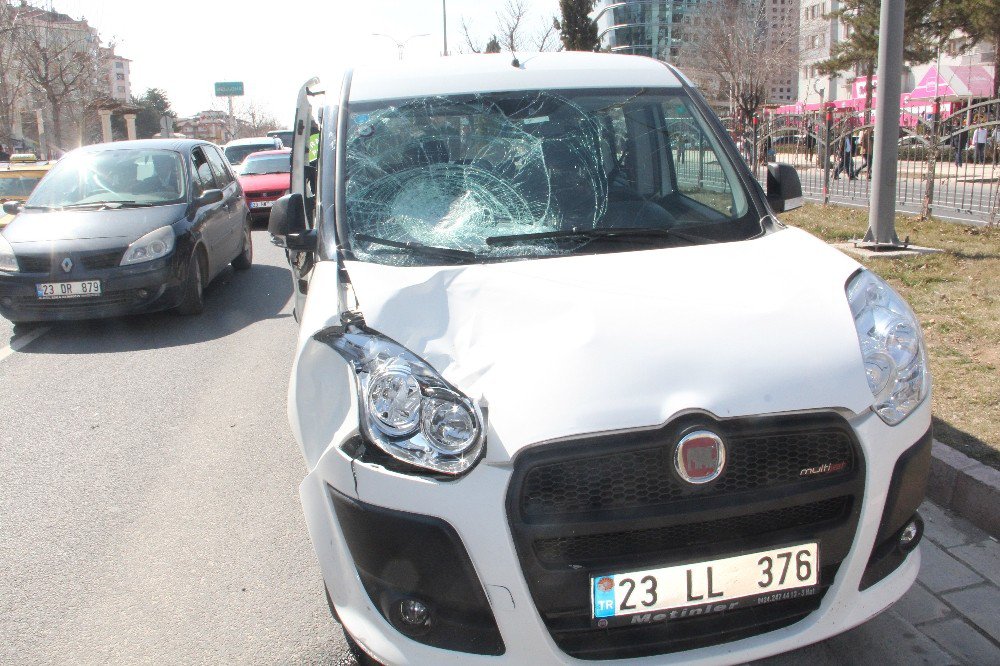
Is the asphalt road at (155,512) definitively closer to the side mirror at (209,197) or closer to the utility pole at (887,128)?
the side mirror at (209,197)

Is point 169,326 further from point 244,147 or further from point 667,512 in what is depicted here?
point 244,147

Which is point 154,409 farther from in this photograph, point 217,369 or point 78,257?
point 78,257

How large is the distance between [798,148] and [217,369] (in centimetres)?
1255

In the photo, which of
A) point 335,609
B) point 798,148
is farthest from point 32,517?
point 798,148

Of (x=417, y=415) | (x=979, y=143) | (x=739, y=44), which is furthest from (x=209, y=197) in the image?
(x=739, y=44)

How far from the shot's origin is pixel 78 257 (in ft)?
24.4

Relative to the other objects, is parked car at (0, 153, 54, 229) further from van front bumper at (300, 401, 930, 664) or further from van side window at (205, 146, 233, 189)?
van front bumper at (300, 401, 930, 664)

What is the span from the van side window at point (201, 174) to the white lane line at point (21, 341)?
6.37ft

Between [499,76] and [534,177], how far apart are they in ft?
1.86

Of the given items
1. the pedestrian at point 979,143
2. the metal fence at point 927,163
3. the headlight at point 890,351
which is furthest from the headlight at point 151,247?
the pedestrian at point 979,143

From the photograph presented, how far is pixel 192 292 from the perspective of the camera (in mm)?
8211

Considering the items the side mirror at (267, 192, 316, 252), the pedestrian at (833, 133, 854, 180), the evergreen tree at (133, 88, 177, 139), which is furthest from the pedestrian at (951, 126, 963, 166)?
the evergreen tree at (133, 88, 177, 139)

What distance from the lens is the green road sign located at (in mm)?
82000

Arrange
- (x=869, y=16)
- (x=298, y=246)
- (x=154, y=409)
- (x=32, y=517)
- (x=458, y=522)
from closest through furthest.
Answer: (x=458, y=522) → (x=298, y=246) → (x=32, y=517) → (x=154, y=409) → (x=869, y=16)
